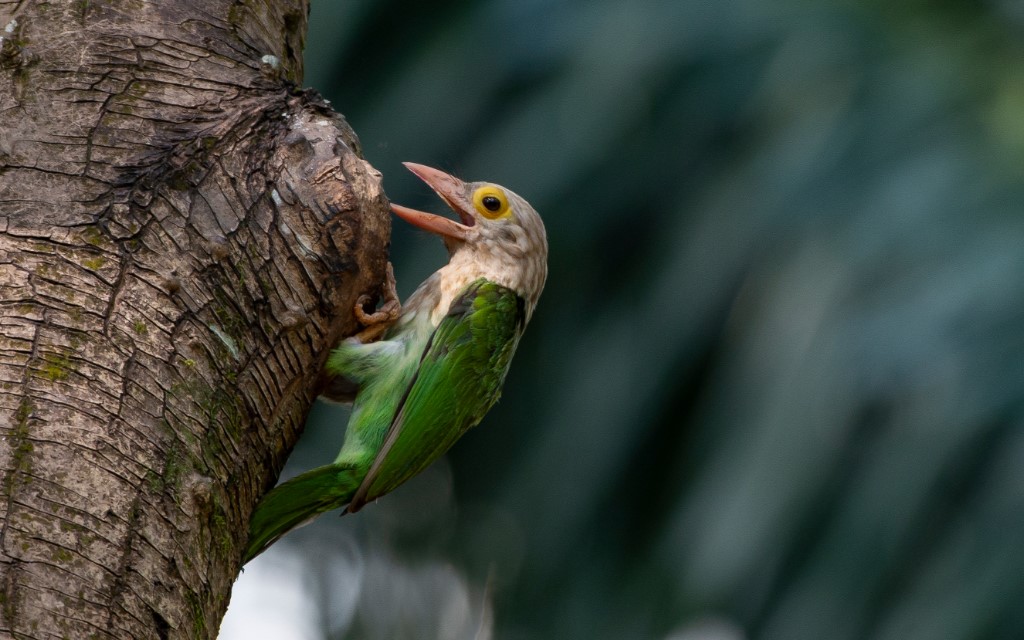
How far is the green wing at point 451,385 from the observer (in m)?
2.84

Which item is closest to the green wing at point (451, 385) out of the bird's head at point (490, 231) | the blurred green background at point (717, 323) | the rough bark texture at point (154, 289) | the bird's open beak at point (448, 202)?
the bird's head at point (490, 231)

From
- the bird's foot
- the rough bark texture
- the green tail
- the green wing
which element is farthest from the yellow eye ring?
the rough bark texture

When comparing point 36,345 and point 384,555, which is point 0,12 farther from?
point 384,555

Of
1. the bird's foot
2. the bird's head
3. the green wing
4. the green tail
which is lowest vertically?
the green tail

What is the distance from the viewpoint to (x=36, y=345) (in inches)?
65.4

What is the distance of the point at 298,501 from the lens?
2.50m

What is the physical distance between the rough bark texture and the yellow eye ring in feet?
4.11

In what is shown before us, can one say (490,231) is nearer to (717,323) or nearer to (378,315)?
(378,315)

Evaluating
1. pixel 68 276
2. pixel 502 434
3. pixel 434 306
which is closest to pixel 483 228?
pixel 434 306

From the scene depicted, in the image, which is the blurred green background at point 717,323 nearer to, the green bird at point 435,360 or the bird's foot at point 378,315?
the green bird at point 435,360

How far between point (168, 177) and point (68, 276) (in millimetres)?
272

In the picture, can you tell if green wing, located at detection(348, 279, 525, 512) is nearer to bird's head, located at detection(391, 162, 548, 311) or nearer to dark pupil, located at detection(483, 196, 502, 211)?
bird's head, located at detection(391, 162, 548, 311)

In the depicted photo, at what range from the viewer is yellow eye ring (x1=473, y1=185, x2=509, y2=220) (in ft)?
11.6

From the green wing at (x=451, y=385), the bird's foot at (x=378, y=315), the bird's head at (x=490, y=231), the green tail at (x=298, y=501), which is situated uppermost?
the bird's head at (x=490, y=231)
